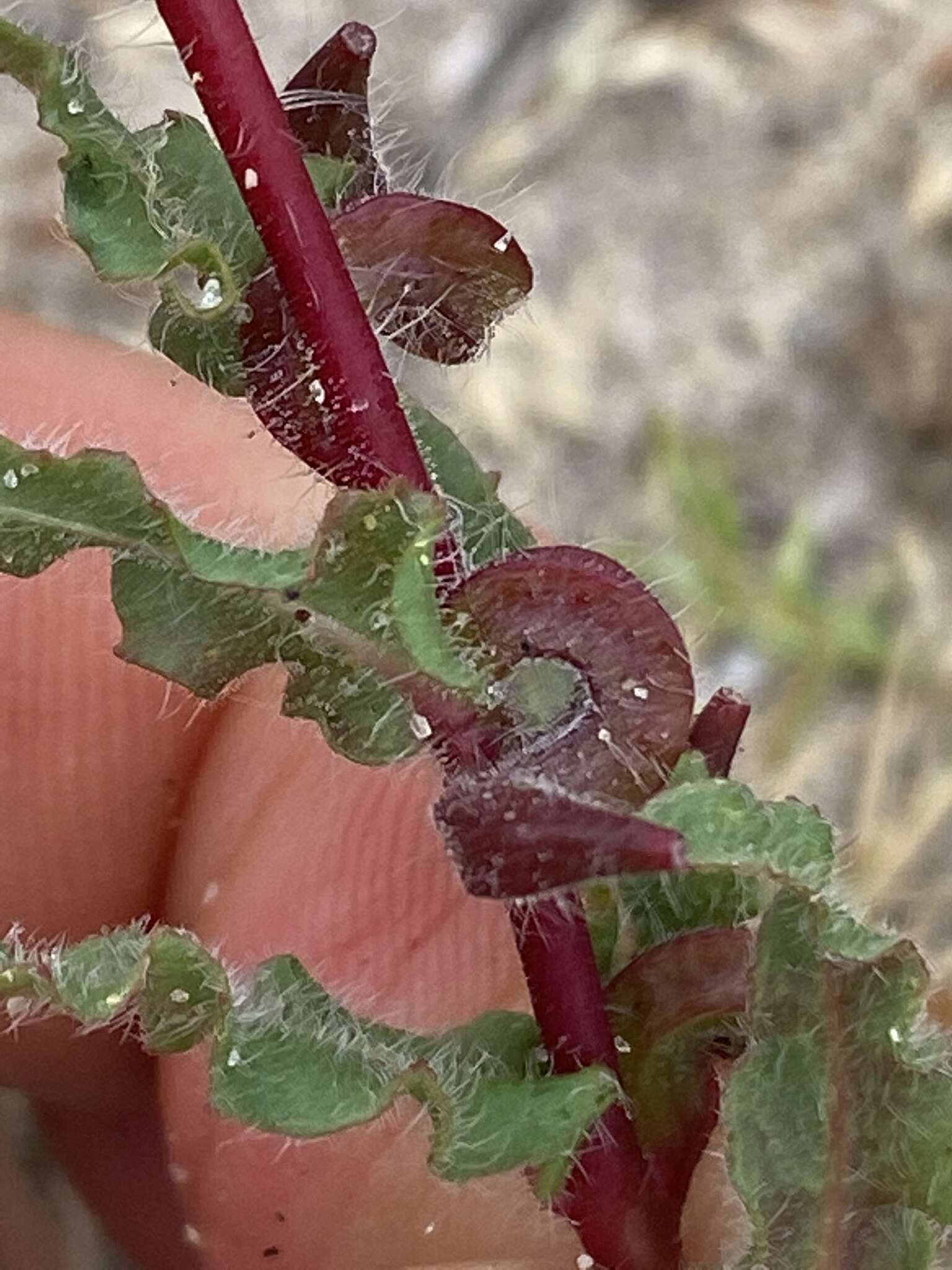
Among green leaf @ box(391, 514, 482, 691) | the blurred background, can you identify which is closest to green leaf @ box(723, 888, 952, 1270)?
green leaf @ box(391, 514, 482, 691)

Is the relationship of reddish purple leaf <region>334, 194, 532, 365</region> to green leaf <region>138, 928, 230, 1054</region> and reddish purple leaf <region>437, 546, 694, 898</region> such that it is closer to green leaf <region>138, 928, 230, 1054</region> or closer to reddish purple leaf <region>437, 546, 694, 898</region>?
reddish purple leaf <region>437, 546, 694, 898</region>

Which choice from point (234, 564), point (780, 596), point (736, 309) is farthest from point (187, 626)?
point (736, 309)

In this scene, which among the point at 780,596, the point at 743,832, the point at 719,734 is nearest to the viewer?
the point at 743,832

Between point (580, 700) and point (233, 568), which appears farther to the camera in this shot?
point (580, 700)

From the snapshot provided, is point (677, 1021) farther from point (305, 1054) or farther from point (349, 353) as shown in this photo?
point (349, 353)

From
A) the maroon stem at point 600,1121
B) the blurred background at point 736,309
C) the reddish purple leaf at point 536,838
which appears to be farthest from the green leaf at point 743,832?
the blurred background at point 736,309

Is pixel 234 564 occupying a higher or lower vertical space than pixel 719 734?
lower

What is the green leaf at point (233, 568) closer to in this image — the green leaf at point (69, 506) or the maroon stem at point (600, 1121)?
the green leaf at point (69, 506)

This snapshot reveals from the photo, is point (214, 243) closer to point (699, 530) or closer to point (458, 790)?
point (458, 790)
